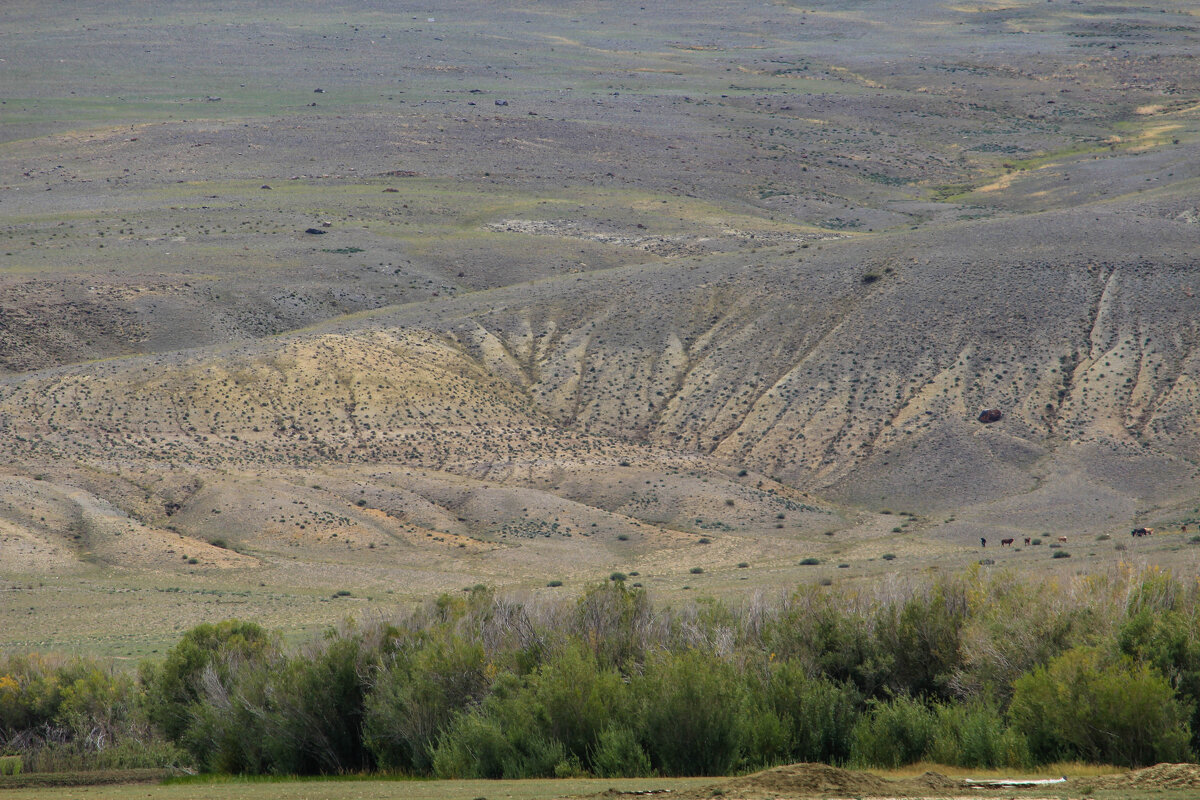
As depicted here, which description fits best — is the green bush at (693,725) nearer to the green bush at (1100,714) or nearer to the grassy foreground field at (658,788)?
the grassy foreground field at (658,788)

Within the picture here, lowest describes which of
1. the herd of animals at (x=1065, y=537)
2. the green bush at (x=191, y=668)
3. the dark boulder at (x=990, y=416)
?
the herd of animals at (x=1065, y=537)

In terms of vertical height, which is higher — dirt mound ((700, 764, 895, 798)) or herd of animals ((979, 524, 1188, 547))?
dirt mound ((700, 764, 895, 798))

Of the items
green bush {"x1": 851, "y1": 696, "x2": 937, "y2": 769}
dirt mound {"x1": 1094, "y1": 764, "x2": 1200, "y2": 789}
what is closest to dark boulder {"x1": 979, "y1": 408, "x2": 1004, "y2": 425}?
green bush {"x1": 851, "y1": 696, "x2": 937, "y2": 769}

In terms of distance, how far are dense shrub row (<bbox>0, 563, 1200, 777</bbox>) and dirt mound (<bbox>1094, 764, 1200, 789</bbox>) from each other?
1.93m

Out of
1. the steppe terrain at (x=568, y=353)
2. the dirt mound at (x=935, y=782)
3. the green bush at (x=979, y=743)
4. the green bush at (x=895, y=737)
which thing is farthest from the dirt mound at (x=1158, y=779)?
the steppe terrain at (x=568, y=353)

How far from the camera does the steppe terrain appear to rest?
44.2 meters

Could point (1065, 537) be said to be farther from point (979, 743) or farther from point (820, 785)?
point (820, 785)

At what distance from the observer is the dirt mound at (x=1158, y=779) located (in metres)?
12.7

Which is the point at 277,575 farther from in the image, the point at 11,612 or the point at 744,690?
the point at 744,690

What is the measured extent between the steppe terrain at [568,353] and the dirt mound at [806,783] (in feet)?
48.1

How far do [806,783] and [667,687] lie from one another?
4.07m

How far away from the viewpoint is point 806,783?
43.8 feet

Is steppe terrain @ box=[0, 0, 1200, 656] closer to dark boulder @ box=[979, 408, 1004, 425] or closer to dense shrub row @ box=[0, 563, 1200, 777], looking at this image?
dark boulder @ box=[979, 408, 1004, 425]

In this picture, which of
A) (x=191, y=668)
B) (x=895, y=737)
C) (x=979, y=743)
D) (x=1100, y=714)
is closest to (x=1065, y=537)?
(x=895, y=737)
